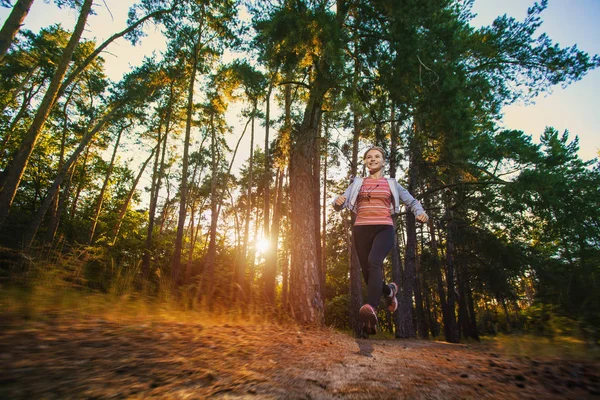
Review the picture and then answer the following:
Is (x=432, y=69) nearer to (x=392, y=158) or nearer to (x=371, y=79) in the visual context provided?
(x=371, y=79)

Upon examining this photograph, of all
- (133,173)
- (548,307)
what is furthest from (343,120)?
(133,173)

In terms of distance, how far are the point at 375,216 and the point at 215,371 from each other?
2.74 meters

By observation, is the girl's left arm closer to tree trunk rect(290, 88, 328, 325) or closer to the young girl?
the young girl

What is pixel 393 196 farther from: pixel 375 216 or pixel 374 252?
pixel 374 252

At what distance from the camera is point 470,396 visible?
1.58 metres

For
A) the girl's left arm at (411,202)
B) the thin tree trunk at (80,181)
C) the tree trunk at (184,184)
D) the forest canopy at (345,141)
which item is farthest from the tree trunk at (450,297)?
the thin tree trunk at (80,181)

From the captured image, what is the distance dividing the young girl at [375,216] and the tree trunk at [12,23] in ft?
33.3

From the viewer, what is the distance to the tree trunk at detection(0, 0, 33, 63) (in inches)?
299

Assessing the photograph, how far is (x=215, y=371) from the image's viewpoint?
1815 millimetres

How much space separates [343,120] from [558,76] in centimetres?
697

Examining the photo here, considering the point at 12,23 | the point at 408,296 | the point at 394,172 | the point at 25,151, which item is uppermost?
the point at 12,23

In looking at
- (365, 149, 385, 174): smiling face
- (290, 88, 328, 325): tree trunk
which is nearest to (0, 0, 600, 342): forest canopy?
(290, 88, 328, 325): tree trunk

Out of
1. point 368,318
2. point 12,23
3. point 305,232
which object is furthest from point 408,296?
point 12,23

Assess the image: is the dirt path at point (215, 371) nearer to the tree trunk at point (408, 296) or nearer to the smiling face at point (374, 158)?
the smiling face at point (374, 158)
